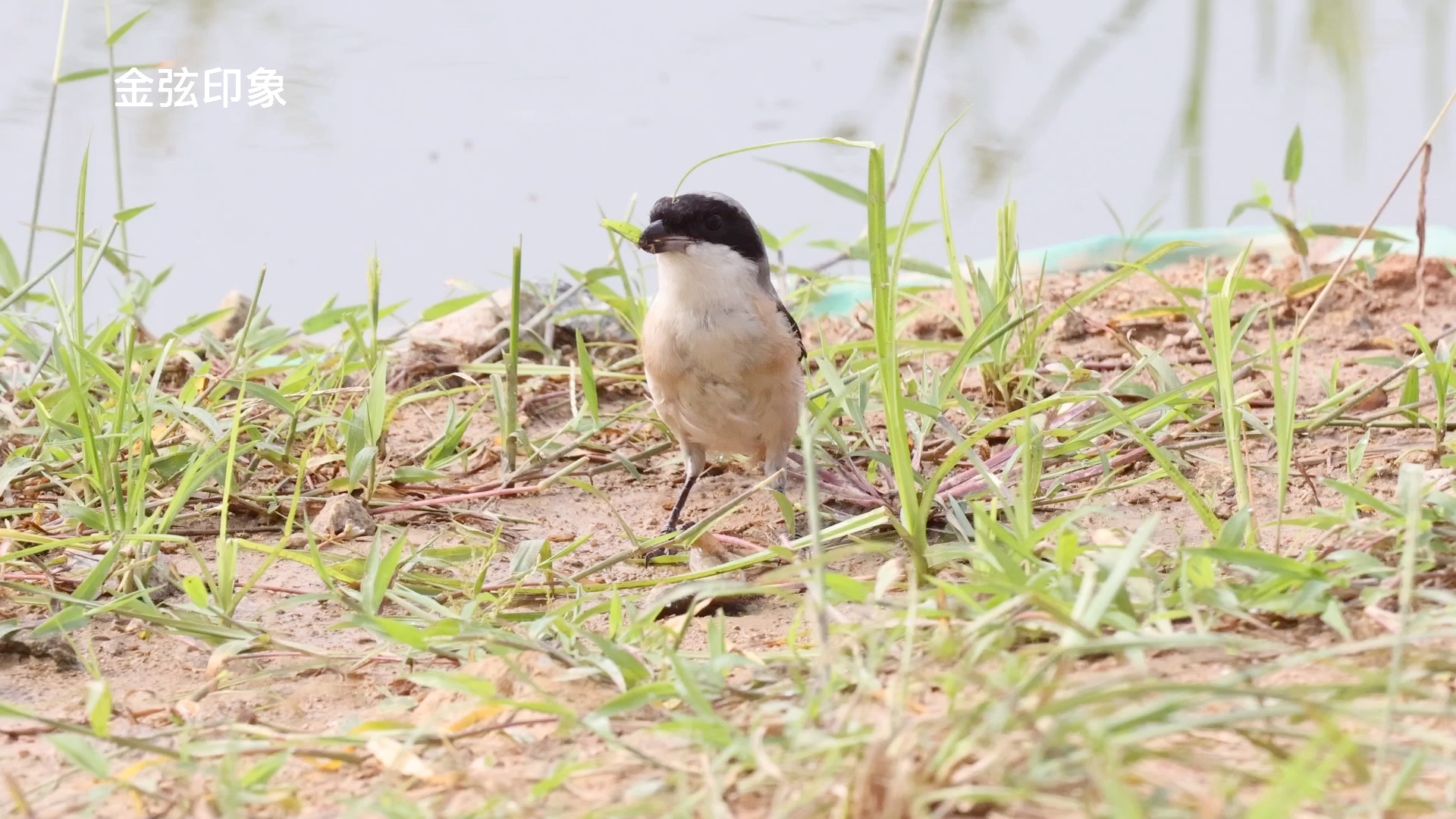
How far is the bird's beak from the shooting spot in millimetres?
3508

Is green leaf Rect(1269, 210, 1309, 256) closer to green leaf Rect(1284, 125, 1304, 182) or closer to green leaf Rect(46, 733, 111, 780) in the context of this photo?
green leaf Rect(1284, 125, 1304, 182)

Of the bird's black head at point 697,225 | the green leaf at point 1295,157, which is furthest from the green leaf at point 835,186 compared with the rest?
the green leaf at point 1295,157

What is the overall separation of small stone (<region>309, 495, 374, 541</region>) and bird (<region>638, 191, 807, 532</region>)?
74cm

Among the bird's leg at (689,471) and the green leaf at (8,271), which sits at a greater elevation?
the green leaf at (8,271)

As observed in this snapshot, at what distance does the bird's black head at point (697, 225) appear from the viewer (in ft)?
11.6

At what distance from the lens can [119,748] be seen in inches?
79.8

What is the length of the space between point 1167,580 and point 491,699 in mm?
1010

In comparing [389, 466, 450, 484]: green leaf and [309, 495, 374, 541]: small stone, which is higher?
[389, 466, 450, 484]: green leaf

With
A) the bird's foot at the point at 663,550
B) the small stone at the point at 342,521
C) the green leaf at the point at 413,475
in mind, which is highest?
the green leaf at the point at 413,475

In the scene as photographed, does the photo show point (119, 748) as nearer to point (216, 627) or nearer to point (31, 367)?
point (216, 627)

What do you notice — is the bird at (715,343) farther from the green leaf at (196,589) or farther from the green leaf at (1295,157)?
the green leaf at (1295,157)

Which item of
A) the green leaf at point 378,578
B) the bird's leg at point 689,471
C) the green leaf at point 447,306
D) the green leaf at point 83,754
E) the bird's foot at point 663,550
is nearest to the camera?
the green leaf at point 83,754

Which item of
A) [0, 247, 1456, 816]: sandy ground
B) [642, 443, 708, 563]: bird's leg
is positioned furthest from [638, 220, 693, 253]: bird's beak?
[0, 247, 1456, 816]: sandy ground

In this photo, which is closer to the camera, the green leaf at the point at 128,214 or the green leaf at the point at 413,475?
the green leaf at the point at 128,214
